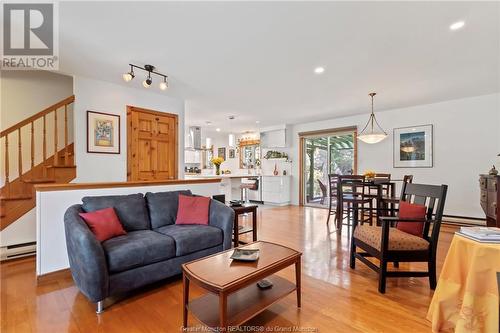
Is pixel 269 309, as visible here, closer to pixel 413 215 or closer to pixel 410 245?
pixel 410 245

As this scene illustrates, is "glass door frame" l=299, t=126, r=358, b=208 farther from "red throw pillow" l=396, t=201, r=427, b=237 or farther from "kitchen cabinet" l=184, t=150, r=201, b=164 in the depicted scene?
"red throw pillow" l=396, t=201, r=427, b=237

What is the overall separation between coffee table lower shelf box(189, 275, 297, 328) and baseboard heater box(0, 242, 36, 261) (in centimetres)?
286

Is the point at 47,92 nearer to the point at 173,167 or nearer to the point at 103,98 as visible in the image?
the point at 103,98

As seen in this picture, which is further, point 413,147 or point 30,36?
point 413,147

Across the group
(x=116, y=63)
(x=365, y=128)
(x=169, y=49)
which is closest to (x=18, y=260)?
(x=116, y=63)

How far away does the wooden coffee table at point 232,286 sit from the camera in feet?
4.82

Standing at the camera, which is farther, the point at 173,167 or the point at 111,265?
the point at 173,167

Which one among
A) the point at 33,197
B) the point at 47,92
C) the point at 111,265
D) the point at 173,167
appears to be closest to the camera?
the point at 111,265

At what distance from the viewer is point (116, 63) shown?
122 inches

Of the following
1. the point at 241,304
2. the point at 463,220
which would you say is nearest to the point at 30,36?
the point at 241,304

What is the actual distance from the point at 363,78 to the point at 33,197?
491 cm

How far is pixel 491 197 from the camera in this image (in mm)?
3605

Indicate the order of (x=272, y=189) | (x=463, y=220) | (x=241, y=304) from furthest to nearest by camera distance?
(x=272, y=189)
(x=463, y=220)
(x=241, y=304)

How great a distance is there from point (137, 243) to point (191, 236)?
533 mm
